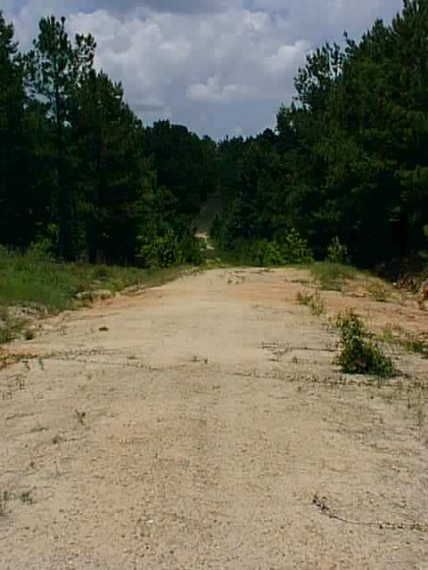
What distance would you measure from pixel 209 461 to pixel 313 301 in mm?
13001

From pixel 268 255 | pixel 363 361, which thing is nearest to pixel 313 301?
pixel 363 361

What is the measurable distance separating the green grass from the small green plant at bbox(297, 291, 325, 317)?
540cm

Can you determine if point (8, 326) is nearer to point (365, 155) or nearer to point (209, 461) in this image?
point (209, 461)

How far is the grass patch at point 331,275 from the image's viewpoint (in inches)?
954

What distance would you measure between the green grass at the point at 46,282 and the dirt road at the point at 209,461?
4.64m

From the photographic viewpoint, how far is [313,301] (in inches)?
750

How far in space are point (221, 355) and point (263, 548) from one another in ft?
21.5

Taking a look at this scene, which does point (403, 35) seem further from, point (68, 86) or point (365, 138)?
point (68, 86)

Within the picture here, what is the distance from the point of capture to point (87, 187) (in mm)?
41406

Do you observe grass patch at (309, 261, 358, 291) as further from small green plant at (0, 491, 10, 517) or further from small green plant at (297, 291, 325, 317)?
small green plant at (0, 491, 10, 517)

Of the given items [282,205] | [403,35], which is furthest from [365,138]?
[282,205]

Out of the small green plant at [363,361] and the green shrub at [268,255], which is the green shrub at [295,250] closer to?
the green shrub at [268,255]

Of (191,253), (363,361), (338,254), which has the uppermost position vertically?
(363,361)

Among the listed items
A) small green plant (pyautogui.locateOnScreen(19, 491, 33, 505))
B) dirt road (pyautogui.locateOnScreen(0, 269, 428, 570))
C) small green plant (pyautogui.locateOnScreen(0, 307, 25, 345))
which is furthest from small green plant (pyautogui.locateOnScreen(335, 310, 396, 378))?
small green plant (pyautogui.locateOnScreen(0, 307, 25, 345))
